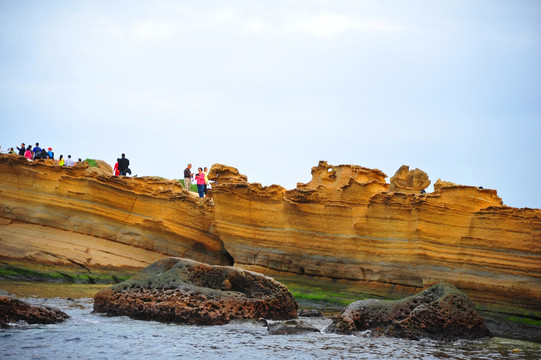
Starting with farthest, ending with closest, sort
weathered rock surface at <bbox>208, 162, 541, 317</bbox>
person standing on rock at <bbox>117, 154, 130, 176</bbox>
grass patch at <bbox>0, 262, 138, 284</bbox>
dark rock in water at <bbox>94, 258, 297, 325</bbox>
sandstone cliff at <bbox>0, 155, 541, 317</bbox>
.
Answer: person standing on rock at <bbox>117, 154, 130, 176</bbox>
grass patch at <bbox>0, 262, 138, 284</bbox>
sandstone cliff at <bbox>0, 155, 541, 317</bbox>
weathered rock surface at <bbox>208, 162, 541, 317</bbox>
dark rock in water at <bbox>94, 258, 297, 325</bbox>

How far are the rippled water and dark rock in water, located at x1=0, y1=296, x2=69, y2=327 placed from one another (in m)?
0.23

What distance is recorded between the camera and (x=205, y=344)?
1045 centimetres

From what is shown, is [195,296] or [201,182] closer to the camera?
[195,296]

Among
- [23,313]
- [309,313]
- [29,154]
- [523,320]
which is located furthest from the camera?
[29,154]

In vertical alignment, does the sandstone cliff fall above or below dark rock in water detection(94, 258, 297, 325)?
above

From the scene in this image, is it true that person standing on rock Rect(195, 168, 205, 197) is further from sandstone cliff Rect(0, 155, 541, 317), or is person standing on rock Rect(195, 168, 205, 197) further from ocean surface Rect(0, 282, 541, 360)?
ocean surface Rect(0, 282, 541, 360)

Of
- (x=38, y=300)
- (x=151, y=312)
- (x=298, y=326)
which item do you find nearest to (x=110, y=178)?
(x=38, y=300)

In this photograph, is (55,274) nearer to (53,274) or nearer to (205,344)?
(53,274)

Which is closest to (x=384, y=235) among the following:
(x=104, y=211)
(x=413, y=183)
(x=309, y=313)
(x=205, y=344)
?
(x=413, y=183)

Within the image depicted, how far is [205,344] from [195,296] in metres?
2.20

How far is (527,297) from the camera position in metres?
13.5

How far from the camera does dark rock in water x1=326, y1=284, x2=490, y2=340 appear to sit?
11.6 metres

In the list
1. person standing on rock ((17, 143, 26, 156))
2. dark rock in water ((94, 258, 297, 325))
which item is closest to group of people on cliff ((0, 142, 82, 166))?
person standing on rock ((17, 143, 26, 156))

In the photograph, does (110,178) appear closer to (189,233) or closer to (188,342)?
(189,233)
